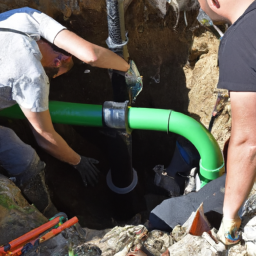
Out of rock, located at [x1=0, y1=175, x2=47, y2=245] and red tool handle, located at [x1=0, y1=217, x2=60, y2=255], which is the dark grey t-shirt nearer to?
red tool handle, located at [x1=0, y1=217, x2=60, y2=255]

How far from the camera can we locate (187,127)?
1.51 m

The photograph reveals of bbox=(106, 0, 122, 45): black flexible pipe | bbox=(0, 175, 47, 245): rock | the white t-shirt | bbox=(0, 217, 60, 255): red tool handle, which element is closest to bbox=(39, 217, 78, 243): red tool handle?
bbox=(0, 217, 60, 255): red tool handle

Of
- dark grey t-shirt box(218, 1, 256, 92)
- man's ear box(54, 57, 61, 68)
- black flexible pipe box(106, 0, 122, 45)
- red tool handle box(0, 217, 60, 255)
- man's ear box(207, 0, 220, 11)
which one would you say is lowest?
red tool handle box(0, 217, 60, 255)

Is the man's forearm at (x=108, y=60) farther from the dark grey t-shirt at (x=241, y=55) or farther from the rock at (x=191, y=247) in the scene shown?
the rock at (x=191, y=247)

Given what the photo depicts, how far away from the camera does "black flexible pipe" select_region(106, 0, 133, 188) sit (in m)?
1.38

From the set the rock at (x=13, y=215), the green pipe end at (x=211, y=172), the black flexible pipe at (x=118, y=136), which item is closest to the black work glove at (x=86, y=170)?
the black flexible pipe at (x=118, y=136)

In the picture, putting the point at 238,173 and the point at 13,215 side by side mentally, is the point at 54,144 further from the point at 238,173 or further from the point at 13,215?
the point at 238,173

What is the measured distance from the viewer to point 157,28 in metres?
2.20

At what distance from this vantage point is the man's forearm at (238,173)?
869 mm

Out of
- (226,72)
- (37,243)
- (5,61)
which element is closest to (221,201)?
(226,72)

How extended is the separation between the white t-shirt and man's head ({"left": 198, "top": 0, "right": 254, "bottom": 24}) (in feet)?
2.44

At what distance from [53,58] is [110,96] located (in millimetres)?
1020

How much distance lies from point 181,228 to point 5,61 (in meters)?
1.10

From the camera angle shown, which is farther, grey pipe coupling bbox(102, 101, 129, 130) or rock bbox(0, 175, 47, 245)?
grey pipe coupling bbox(102, 101, 129, 130)
